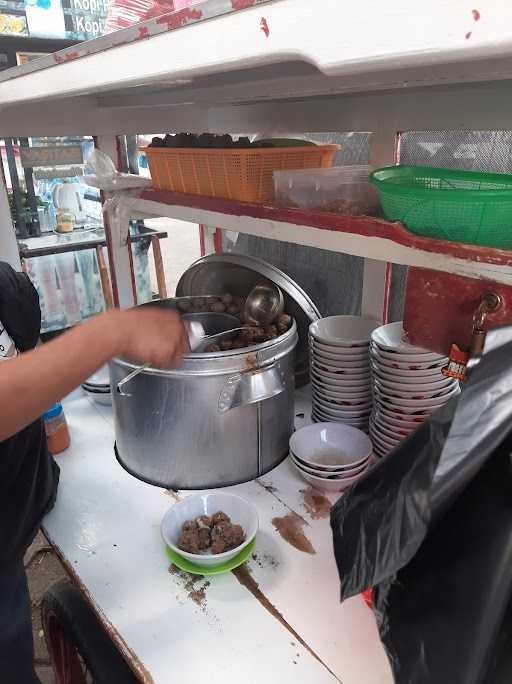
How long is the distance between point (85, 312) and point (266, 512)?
3216mm

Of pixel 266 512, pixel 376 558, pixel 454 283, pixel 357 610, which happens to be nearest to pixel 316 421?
pixel 266 512

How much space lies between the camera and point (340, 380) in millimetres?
1321

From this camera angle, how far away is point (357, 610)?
87cm

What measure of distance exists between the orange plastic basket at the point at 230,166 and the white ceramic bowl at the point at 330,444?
1.90 ft

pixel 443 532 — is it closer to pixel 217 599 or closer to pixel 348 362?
pixel 217 599

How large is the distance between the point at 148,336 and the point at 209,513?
1.50 ft

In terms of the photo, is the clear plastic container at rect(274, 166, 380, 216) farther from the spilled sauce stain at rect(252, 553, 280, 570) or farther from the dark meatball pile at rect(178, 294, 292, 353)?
the spilled sauce stain at rect(252, 553, 280, 570)

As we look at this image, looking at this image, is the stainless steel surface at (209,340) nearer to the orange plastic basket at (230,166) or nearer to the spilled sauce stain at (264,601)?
the orange plastic basket at (230,166)

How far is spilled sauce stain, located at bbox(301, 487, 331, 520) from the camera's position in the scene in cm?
110

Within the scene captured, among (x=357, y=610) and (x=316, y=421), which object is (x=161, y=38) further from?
(x=316, y=421)

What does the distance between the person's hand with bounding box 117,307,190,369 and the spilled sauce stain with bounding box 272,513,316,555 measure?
1.54ft

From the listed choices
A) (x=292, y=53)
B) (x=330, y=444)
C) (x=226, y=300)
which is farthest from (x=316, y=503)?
(x=292, y=53)

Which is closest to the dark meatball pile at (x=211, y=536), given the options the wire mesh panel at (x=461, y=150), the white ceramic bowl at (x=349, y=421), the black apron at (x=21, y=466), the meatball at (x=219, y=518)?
the meatball at (x=219, y=518)

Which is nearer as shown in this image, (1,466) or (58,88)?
(58,88)
